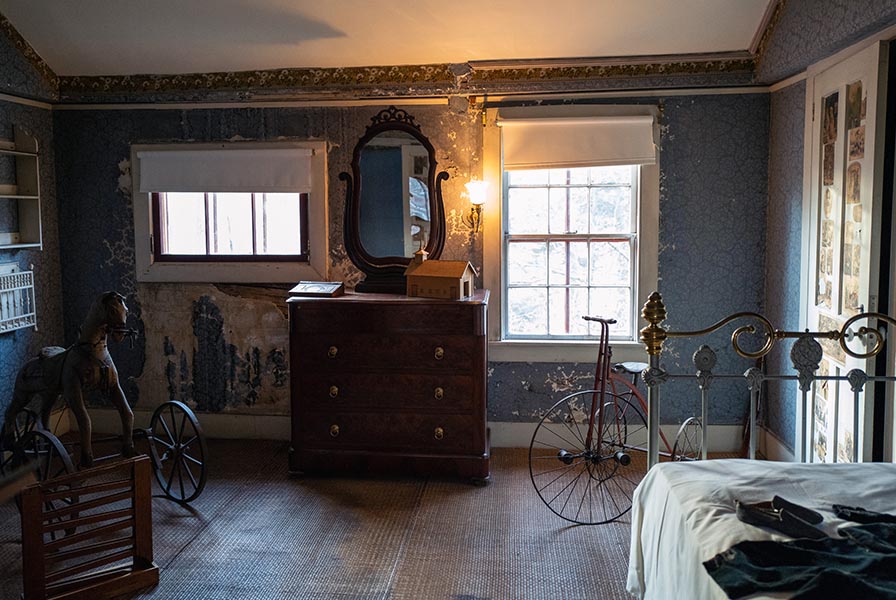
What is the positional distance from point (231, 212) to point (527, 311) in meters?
2.39

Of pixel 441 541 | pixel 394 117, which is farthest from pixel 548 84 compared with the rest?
pixel 441 541

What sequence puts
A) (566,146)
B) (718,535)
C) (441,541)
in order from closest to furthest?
(718,535)
(441,541)
(566,146)

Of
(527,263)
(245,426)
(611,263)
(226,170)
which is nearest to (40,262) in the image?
(226,170)

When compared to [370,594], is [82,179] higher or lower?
higher

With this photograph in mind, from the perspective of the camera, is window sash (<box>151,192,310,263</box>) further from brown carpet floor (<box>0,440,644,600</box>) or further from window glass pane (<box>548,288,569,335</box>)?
window glass pane (<box>548,288,569,335</box>)

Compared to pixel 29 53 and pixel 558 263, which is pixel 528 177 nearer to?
pixel 558 263

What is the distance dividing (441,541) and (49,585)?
193 centimetres

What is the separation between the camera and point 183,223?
6.21 m

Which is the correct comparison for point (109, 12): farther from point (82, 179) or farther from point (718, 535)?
point (718, 535)

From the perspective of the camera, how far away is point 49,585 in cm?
362

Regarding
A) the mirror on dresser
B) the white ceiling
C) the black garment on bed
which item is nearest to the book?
the mirror on dresser

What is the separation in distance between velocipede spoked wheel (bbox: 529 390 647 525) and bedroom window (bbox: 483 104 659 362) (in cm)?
47

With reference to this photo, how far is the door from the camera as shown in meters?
3.95

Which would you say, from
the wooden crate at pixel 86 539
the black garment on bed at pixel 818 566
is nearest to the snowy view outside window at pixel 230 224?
the wooden crate at pixel 86 539
